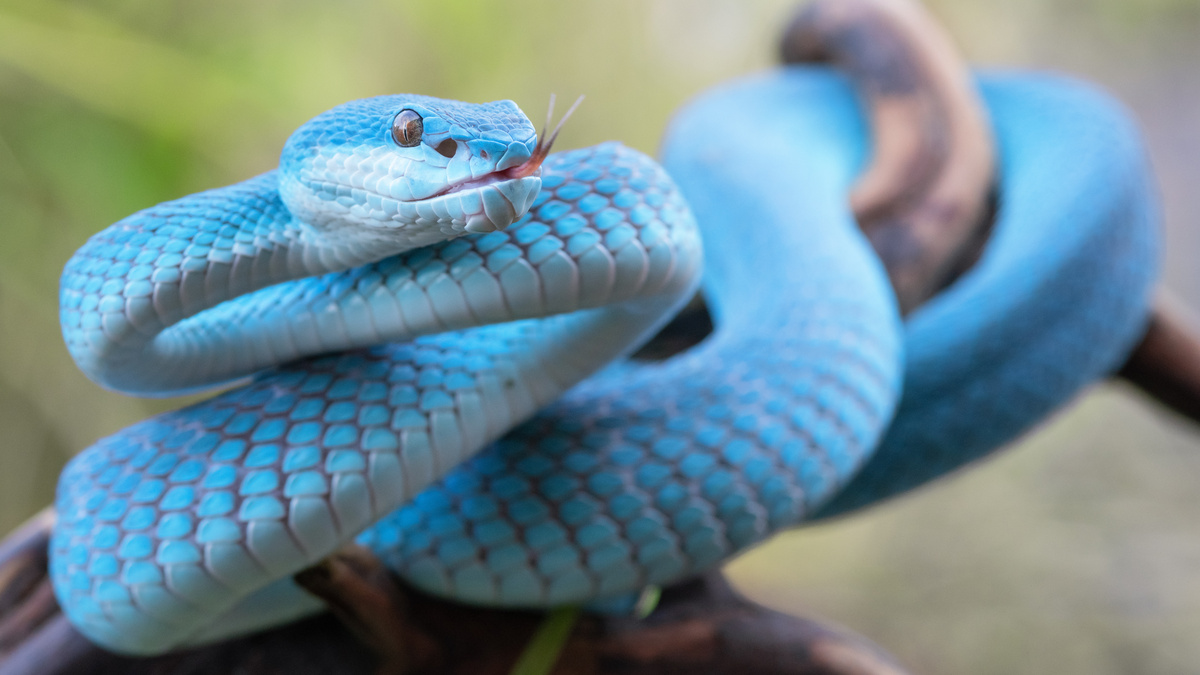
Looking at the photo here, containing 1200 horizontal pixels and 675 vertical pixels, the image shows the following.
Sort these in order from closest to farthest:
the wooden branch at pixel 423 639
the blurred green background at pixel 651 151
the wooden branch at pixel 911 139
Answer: the wooden branch at pixel 423 639 → the blurred green background at pixel 651 151 → the wooden branch at pixel 911 139

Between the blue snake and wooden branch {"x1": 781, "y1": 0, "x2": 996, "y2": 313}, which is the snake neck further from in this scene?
wooden branch {"x1": 781, "y1": 0, "x2": 996, "y2": 313}

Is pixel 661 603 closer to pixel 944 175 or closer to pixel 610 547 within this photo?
pixel 610 547

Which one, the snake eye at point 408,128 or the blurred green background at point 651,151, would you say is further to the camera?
the blurred green background at point 651,151

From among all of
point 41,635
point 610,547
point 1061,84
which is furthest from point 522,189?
point 1061,84

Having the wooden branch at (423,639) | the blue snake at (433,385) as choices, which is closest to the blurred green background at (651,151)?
the blue snake at (433,385)

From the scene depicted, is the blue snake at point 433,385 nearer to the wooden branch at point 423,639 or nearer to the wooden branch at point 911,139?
the wooden branch at point 423,639

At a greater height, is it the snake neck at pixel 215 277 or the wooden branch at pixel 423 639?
the snake neck at pixel 215 277

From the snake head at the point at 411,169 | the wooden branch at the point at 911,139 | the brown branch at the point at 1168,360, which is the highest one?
the snake head at the point at 411,169
